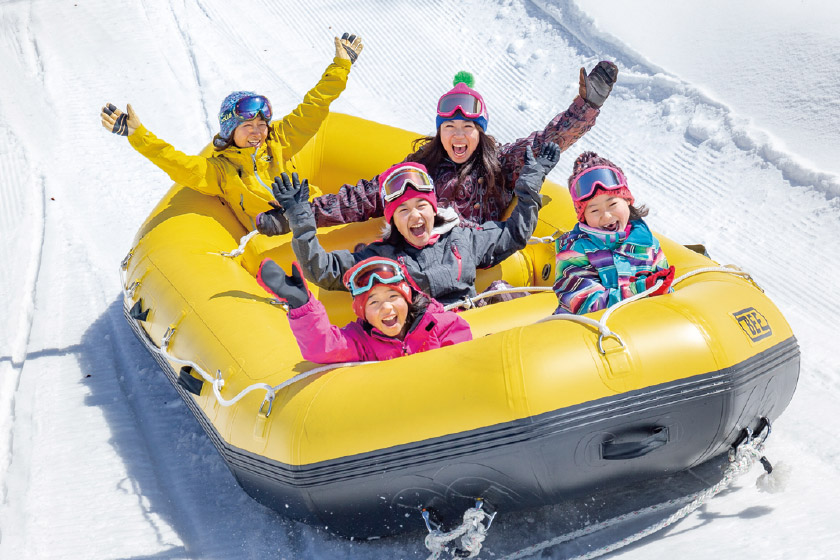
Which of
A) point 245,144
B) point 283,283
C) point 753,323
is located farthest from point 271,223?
point 753,323

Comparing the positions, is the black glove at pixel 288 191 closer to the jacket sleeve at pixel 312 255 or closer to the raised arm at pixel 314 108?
the jacket sleeve at pixel 312 255

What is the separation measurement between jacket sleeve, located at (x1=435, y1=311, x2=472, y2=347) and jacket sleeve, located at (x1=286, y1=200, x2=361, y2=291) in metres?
0.58

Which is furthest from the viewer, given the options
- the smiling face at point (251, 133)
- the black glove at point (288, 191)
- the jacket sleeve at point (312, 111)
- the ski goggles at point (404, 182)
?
the jacket sleeve at point (312, 111)

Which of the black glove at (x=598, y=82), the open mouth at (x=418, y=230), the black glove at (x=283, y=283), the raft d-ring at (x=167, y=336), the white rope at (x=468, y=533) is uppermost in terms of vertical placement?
the black glove at (x=598, y=82)

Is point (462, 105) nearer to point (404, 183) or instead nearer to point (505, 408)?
point (404, 183)

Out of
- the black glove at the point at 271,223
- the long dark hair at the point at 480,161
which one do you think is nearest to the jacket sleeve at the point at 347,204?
the black glove at the point at 271,223

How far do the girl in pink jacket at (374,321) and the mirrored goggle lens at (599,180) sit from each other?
67cm

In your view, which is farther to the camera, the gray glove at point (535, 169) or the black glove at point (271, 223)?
the black glove at point (271, 223)

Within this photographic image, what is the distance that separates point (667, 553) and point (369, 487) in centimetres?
97

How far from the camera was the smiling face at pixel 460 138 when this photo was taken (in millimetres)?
3824

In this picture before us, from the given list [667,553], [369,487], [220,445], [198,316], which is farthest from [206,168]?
[667,553]

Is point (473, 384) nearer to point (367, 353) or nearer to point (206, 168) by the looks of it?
point (367, 353)

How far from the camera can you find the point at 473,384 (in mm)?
2451

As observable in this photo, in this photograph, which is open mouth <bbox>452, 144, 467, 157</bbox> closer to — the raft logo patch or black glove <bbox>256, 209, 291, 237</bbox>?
black glove <bbox>256, 209, 291, 237</bbox>
